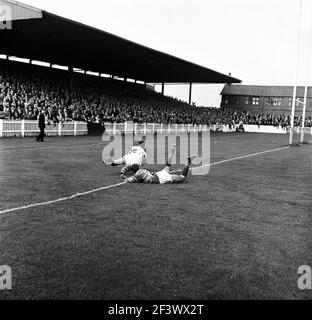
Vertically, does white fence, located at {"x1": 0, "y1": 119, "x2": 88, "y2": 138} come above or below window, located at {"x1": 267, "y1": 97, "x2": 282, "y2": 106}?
below

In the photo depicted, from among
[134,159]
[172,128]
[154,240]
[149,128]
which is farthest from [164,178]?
[172,128]

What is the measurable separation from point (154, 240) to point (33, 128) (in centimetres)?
2283

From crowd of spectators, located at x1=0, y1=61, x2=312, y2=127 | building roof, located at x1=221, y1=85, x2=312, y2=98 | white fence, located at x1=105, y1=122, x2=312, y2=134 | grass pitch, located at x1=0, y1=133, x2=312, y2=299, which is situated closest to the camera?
grass pitch, located at x1=0, y1=133, x2=312, y2=299

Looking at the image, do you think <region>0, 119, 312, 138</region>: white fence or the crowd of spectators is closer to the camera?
<region>0, 119, 312, 138</region>: white fence

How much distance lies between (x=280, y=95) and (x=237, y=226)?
287 ft

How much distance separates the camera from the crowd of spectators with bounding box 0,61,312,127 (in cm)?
2923

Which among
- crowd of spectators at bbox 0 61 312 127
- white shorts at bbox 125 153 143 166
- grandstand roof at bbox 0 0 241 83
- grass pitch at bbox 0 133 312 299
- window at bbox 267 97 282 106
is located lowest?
grass pitch at bbox 0 133 312 299

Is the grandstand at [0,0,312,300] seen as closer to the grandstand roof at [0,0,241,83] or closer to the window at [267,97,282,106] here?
the grandstand roof at [0,0,241,83]

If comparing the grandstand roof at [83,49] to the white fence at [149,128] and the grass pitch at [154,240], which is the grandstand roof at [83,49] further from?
the grass pitch at [154,240]

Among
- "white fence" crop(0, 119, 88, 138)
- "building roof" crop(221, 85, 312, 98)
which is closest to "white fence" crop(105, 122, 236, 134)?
"white fence" crop(0, 119, 88, 138)

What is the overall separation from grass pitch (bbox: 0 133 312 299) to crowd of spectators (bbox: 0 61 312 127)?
18638 millimetres

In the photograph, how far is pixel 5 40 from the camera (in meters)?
33.7
